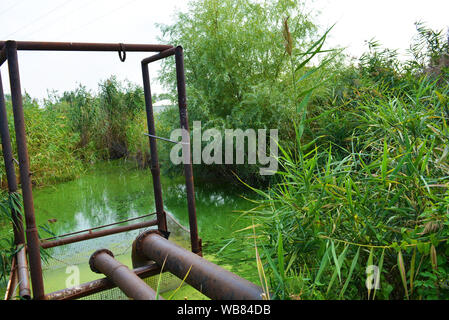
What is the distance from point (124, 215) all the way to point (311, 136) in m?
2.71

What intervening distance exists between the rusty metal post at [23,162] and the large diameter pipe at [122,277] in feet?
1.07

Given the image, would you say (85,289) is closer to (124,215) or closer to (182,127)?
(182,127)

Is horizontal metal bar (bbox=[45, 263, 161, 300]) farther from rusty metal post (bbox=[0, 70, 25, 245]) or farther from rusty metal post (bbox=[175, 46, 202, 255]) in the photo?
→ rusty metal post (bbox=[0, 70, 25, 245])

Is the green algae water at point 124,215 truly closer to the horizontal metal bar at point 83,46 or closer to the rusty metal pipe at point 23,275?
the rusty metal pipe at point 23,275

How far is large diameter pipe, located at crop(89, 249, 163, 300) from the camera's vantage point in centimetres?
157

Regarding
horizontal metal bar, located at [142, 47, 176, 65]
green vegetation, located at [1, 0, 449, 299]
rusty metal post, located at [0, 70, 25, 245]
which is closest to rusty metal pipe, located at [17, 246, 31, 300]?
rusty metal post, located at [0, 70, 25, 245]

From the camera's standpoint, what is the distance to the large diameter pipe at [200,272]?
146 cm

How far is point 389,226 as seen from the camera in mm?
1479

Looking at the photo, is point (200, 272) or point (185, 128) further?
point (185, 128)

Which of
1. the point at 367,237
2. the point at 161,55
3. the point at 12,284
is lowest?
the point at 12,284

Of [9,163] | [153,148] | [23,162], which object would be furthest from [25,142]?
[153,148]

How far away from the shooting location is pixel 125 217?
15.9ft
